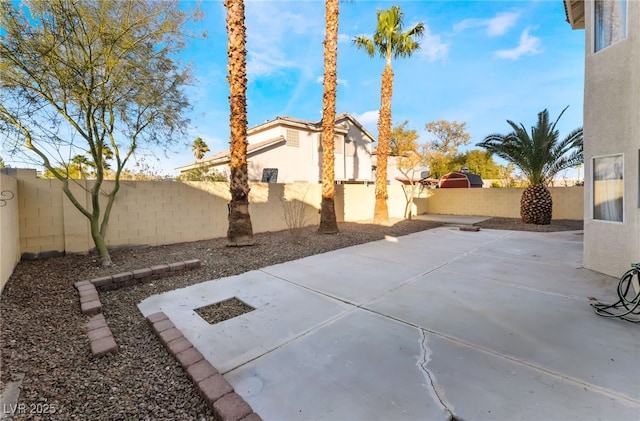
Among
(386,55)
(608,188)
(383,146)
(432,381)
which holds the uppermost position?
(386,55)

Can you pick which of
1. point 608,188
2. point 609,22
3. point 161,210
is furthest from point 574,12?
point 161,210

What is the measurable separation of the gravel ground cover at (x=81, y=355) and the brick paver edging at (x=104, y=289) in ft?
0.28

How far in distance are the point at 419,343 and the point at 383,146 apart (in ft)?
36.7

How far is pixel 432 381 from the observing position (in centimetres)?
228

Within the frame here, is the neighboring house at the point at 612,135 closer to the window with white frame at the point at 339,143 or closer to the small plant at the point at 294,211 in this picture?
the small plant at the point at 294,211

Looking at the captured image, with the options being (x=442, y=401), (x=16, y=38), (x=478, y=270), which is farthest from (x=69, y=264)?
(x=478, y=270)

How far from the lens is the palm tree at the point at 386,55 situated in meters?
12.8

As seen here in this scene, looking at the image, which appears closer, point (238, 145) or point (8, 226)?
point (8, 226)

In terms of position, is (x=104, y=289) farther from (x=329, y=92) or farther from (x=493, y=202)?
(x=493, y=202)

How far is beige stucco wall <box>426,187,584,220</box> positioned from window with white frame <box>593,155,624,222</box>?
33.7ft

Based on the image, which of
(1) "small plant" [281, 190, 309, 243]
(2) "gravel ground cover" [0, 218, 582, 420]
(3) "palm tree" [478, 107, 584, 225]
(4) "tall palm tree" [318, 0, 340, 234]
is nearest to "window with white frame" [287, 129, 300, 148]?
(1) "small plant" [281, 190, 309, 243]

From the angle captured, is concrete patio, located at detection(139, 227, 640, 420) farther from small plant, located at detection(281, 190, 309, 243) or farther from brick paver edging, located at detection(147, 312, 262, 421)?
small plant, located at detection(281, 190, 309, 243)

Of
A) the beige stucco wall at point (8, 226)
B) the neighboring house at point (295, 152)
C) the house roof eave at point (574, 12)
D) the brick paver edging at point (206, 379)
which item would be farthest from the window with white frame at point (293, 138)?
the brick paver edging at point (206, 379)

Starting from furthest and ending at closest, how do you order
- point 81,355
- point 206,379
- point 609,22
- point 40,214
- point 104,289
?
point 40,214 < point 609,22 < point 104,289 < point 81,355 < point 206,379
